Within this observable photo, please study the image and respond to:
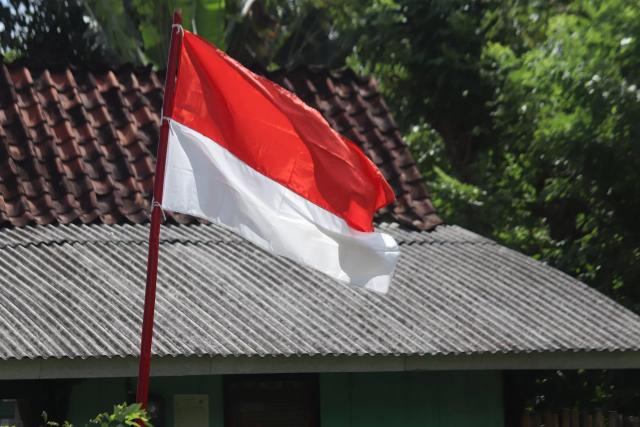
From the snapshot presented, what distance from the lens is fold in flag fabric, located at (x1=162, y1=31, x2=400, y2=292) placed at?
8258mm

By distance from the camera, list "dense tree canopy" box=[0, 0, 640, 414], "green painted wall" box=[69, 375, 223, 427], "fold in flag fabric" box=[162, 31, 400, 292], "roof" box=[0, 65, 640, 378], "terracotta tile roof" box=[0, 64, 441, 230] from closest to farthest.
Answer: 1. "fold in flag fabric" box=[162, 31, 400, 292]
2. "roof" box=[0, 65, 640, 378]
3. "green painted wall" box=[69, 375, 223, 427]
4. "terracotta tile roof" box=[0, 64, 441, 230]
5. "dense tree canopy" box=[0, 0, 640, 414]

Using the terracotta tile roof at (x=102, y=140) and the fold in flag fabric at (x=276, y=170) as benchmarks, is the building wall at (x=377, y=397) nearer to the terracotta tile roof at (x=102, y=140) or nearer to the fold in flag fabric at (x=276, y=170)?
the terracotta tile roof at (x=102, y=140)

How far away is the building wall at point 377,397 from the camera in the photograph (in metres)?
11.7

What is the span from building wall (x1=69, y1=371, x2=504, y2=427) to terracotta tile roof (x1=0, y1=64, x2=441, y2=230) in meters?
2.14

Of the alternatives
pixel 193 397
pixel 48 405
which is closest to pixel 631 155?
pixel 193 397

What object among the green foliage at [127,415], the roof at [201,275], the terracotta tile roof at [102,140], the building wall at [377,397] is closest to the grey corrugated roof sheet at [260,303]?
the roof at [201,275]

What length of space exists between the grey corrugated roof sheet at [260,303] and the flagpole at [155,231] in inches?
96.8

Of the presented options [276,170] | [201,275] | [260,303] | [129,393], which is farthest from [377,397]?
[276,170]

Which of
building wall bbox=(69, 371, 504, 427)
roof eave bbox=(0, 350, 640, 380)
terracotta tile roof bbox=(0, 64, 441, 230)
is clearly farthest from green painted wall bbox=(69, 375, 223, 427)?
terracotta tile roof bbox=(0, 64, 441, 230)

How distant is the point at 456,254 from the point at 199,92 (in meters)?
5.81

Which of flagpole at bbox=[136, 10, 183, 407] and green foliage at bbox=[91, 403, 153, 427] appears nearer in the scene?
green foliage at bbox=[91, 403, 153, 427]

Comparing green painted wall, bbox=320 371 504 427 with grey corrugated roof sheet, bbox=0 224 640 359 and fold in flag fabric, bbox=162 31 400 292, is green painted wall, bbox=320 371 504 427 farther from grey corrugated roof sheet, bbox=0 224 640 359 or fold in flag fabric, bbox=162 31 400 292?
fold in flag fabric, bbox=162 31 400 292

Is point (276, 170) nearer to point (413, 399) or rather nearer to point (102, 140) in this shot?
point (413, 399)

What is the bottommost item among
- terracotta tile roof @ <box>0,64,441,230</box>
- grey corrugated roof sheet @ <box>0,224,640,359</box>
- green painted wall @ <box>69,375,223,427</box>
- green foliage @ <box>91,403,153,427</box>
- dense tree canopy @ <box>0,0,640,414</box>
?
green foliage @ <box>91,403,153,427</box>
